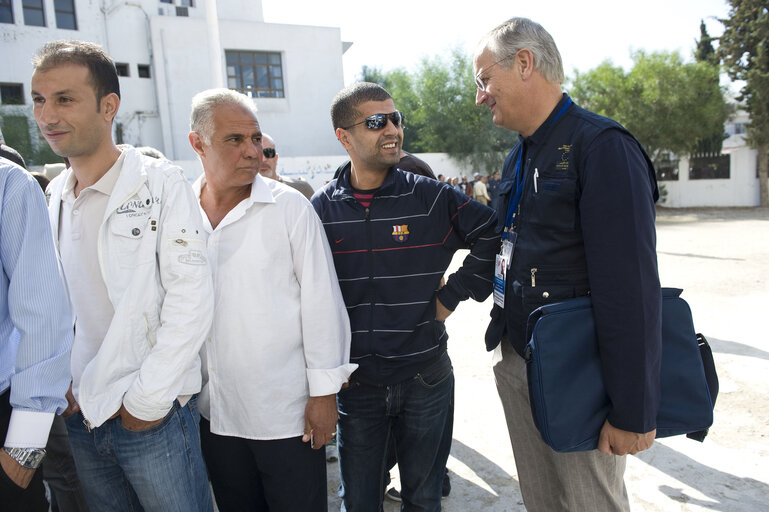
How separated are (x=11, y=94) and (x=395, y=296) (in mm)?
27648

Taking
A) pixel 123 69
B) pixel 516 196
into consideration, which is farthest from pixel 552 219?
pixel 123 69

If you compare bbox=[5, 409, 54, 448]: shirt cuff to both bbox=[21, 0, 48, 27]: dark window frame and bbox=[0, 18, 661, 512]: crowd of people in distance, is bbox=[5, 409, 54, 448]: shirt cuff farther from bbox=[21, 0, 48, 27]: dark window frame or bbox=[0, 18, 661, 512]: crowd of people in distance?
bbox=[21, 0, 48, 27]: dark window frame

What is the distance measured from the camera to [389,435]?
2438mm

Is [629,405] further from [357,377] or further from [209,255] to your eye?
[209,255]

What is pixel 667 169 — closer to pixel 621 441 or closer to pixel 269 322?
pixel 621 441

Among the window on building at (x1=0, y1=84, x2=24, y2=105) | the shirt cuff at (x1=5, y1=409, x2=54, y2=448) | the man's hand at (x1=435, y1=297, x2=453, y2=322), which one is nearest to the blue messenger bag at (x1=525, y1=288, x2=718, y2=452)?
the man's hand at (x1=435, y1=297, x2=453, y2=322)

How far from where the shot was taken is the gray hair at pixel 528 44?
1.97 meters

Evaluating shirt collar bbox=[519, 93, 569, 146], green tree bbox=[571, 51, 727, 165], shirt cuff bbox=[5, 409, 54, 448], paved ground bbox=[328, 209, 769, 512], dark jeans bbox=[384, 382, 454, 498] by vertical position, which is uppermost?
green tree bbox=[571, 51, 727, 165]

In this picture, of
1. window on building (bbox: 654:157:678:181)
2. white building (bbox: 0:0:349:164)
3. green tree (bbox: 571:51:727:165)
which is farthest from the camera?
window on building (bbox: 654:157:678:181)

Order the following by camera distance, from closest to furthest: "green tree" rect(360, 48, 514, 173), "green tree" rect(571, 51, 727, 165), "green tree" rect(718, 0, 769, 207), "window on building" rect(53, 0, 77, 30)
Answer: "green tree" rect(718, 0, 769, 207)
"green tree" rect(571, 51, 727, 165)
"window on building" rect(53, 0, 77, 30)
"green tree" rect(360, 48, 514, 173)

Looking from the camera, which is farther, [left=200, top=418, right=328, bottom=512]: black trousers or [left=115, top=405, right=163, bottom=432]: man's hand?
[left=200, top=418, right=328, bottom=512]: black trousers

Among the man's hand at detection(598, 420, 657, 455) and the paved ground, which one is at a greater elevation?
the man's hand at detection(598, 420, 657, 455)

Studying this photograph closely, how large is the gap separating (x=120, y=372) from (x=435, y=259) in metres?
1.35

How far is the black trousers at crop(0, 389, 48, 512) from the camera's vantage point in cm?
156
